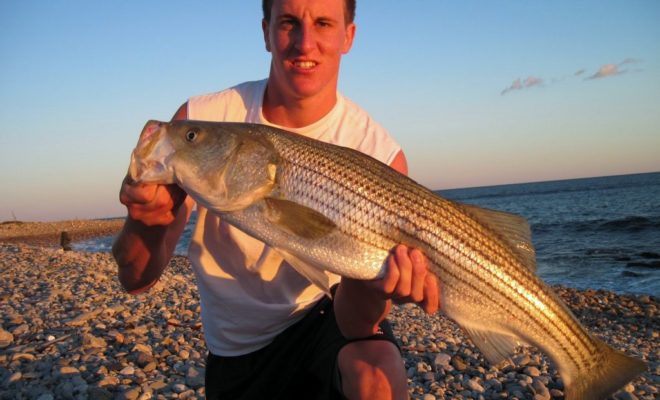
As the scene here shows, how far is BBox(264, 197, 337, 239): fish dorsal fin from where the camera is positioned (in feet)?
11.1

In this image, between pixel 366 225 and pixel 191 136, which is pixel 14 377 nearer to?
pixel 191 136

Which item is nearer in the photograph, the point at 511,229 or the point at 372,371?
the point at 372,371

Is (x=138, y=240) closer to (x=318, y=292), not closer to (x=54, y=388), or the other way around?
(x=318, y=292)

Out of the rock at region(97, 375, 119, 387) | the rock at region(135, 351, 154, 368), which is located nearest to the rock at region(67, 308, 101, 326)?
the rock at region(135, 351, 154, 368)

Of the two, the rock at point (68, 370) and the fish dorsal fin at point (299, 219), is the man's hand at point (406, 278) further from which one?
the rock at point (68, 370)

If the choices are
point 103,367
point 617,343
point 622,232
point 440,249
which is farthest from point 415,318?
point 622,232

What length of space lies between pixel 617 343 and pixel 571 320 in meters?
7.18

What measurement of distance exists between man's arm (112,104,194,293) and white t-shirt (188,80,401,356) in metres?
0.21

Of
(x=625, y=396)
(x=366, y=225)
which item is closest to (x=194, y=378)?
Result: (x=366, y=225)

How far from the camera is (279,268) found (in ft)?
13.4

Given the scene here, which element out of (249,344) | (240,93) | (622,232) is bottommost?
(622,232)

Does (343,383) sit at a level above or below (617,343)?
above

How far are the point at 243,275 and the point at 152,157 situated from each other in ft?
4.38

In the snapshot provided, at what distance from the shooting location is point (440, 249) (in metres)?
3.54
